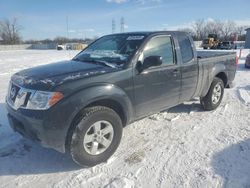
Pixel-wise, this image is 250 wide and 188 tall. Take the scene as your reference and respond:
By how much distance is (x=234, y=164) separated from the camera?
347 centimetres

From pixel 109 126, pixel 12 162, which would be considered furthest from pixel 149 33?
pixel 12 162

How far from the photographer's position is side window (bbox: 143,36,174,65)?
411cm

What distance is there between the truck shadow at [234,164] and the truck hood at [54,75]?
198cm

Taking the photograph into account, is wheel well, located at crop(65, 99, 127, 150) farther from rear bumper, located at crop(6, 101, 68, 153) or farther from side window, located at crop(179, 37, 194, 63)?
side window, located at crop(179, 37, 194, 63)

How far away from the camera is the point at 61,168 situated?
11.3 feet

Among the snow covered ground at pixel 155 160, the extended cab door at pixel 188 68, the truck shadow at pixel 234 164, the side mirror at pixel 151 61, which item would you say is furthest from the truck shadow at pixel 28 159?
the extended cab door at pixel 188 68

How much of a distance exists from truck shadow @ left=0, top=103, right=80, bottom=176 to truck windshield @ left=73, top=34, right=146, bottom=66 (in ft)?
5.36

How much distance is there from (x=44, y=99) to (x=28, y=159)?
1178 millimetres

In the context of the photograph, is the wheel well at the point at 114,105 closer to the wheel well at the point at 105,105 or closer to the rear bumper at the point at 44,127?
the wheel well at the point at 105,105

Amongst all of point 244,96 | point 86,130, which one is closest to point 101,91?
point 86,130

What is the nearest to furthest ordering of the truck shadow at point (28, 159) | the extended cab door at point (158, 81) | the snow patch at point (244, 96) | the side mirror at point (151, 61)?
the truck shadow at point (28, 159) < the side mirror at point (151, 61) < the extended cab door at point (158, 81) < the snow patch at point (244, 96)

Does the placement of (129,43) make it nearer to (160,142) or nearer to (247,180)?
(160,142)

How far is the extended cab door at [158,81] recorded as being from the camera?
391cm

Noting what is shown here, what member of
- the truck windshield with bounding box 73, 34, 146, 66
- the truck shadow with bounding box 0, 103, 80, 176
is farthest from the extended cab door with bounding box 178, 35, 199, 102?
the truck shadow with bounding box 0, 103, 80, 176
